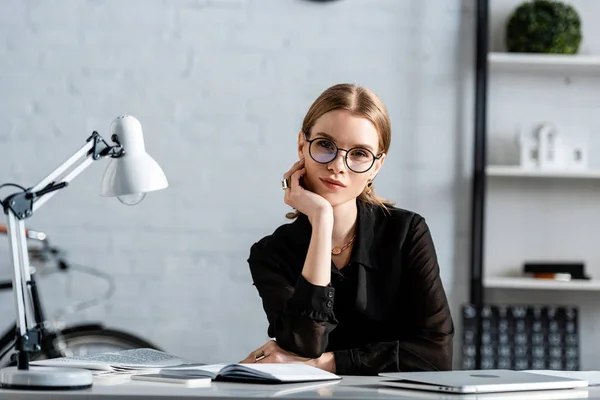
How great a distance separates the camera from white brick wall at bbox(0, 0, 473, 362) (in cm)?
312

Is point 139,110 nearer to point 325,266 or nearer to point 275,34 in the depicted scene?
point 275,34

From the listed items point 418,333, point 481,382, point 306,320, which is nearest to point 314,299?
point 306,320

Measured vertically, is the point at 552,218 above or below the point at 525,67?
below

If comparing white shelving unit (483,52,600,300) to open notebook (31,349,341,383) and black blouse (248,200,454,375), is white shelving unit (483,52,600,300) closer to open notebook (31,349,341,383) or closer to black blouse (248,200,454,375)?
black blouse (248,200,454,375)

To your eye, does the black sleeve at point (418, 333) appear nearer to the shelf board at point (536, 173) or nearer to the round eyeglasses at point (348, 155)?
the round eyeglasses at point (348, 155)

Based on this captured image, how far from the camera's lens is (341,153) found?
1596 mm

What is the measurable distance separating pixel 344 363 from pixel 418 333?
17cm

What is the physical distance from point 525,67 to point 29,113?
1737 mm

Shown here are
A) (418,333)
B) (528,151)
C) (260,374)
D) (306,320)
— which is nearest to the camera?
(260,374)

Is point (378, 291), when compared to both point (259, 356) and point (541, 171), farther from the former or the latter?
point (541, 171)

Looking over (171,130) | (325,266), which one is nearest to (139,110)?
(171,130)

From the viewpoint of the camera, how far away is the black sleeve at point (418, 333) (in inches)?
64.1

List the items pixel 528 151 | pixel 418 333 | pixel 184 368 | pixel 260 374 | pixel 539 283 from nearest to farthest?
pixel 260 374 < pixel 184 368 < pixel 418 333 < pixel 539 283 < pixel 528 151

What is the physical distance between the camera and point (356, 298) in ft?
5.55
